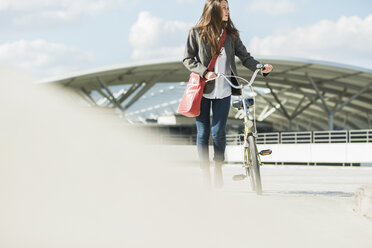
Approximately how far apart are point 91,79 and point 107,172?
2873 cm

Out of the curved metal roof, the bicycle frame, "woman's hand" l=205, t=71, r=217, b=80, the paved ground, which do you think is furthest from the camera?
the curved metal roof

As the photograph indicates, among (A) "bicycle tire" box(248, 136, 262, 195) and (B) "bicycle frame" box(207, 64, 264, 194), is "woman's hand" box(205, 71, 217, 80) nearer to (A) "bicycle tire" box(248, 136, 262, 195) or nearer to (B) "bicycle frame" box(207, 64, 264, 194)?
(B) "bicycle frame" box(207, 64, 264, 194)

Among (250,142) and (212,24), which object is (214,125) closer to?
(250,142)

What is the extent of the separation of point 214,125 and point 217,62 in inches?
25.2

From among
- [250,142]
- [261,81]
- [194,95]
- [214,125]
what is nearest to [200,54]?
[194,95]

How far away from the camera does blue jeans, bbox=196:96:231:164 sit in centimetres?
468

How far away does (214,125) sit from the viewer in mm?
4836

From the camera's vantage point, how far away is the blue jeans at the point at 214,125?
4684 mm

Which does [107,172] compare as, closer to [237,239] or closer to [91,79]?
[237,239]

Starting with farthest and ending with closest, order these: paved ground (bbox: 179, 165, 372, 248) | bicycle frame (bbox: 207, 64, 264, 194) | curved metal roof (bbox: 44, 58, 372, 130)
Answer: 1. curved metal roof (bbox: 44, 58, 372, 130)
2. bicycle frame (bbox: 207, 64, 264, 194)
3. paved ground (bbox: 179, 165, 372, 248)

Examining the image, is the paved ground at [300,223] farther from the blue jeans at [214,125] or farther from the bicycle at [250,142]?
the blue jeans at [214,125]

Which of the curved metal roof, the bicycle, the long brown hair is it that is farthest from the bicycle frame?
the curved metal roof

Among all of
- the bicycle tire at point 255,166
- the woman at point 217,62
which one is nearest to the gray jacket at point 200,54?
the woman at point 217,62

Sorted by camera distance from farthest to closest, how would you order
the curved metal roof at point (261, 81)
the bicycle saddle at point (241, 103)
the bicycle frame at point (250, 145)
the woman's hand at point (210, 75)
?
the curved metal roof at point (261, 81)
the bicycle saddle at point (241, 103)
the bicycle frame at point (250, 145)
the woman's hand at point (210, 75)
